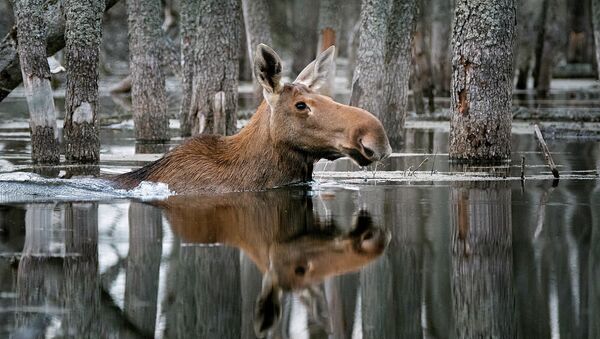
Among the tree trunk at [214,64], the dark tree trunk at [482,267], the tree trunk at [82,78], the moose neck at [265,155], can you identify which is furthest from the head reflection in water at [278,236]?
the tree trunk at [214,64]

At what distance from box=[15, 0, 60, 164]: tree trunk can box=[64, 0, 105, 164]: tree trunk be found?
0.26m

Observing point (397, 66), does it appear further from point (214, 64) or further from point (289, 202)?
point (289, 202)

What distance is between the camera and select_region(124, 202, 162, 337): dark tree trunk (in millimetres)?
5938

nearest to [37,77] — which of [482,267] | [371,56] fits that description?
[371,56]

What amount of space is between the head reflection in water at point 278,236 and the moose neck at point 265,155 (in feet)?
0.61

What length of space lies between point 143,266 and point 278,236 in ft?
4.96

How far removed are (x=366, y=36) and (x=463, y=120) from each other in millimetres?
4589

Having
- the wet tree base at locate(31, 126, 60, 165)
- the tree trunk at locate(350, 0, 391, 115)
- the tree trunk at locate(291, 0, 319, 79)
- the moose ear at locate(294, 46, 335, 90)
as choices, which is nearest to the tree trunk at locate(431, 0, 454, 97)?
the tree trunk at locate(291, 0, 319, 79)

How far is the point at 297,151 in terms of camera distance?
11.0 metres

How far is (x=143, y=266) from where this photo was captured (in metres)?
7.23

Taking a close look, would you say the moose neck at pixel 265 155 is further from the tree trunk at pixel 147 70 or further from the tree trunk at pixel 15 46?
the tree trunk at pixel 147 70

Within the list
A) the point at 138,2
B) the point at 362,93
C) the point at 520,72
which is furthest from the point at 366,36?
the point at 520,72

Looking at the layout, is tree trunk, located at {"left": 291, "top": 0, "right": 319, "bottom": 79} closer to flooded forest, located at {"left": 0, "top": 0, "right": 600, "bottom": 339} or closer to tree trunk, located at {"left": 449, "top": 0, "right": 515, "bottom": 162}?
flooded forest, located at {"left": 0, "top": 0, "right": 600, "bottom": 339}

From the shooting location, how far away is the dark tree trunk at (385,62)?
1898 centimetres
